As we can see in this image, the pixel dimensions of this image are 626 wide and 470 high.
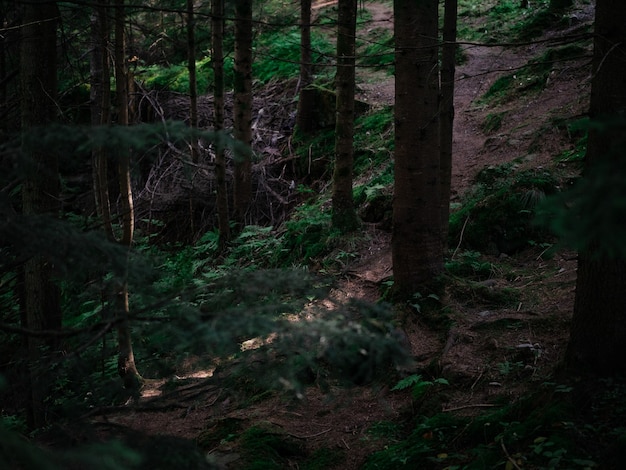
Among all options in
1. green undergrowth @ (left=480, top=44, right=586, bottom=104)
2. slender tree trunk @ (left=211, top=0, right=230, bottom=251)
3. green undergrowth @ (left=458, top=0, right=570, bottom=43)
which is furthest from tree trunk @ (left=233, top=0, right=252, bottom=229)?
green undergrowth @ (left=458, top=0, right=570, bottom=43)

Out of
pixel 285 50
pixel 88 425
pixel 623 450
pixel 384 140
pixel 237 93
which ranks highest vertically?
pixel 285 50

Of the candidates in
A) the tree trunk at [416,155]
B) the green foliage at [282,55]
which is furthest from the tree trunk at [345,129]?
the green foliage at [282,55]

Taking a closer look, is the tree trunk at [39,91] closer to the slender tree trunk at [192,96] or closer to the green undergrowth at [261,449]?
the green undergrowth at [261,449]

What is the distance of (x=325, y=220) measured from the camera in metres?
11.2

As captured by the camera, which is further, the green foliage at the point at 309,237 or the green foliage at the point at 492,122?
the green foliage at the point at 492,122

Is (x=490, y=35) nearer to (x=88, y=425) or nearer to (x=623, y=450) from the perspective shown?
(x=623, y=450)

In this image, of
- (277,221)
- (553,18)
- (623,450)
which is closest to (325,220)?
(277,221)

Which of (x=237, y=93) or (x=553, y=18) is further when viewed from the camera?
(x=553, y=18)

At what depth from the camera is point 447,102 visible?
8117 millimetres

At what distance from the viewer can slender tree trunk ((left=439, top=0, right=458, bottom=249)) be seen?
8023 millimetres

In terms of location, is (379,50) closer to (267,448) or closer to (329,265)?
(329,265)

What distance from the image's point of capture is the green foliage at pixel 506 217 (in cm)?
852

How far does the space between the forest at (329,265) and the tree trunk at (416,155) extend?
0.03 meters

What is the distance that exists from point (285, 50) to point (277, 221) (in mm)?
8360
